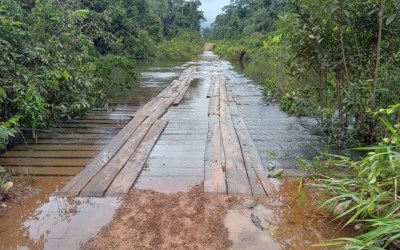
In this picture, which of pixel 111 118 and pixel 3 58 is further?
pixel 111 118

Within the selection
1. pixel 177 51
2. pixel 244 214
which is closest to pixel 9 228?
pixel 244 214

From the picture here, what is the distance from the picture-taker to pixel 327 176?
305cm

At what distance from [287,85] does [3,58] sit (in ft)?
17.5

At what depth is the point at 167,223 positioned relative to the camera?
2566 mm

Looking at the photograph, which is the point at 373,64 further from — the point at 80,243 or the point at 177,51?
the point at 177,51

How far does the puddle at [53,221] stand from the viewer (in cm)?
235

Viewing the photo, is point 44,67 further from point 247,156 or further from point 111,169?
point 247,156

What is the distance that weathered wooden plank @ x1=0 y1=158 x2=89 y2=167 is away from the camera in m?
3.73

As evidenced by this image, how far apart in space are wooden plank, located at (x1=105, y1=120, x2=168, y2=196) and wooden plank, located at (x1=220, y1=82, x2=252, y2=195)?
876 millimetres

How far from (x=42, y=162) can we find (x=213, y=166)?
A: 5.91ft

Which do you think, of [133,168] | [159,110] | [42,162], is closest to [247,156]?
[133,168]

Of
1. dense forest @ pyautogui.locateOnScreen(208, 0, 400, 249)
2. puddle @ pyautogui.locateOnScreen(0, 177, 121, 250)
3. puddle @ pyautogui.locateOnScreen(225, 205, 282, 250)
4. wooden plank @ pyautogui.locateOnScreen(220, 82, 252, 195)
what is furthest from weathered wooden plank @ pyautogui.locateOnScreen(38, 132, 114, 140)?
dense forest @ pyautogui.locateOnScreen(208, 0, 400, 249)

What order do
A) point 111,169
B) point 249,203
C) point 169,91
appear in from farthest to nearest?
point 169,91, point 111,169, point 249,203

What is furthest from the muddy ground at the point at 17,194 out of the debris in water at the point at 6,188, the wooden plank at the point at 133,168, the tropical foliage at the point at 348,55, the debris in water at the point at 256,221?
the tropical foliage at the point at 348,55
